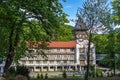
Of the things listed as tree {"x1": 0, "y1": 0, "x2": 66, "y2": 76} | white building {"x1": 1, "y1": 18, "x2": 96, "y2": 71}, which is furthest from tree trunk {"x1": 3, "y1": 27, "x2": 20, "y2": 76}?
white building {"x1": 1, "y1": 18, "x2": 96, "y2": 71}

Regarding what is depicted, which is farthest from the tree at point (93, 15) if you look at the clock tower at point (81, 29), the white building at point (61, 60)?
the white building at point (61, 60)

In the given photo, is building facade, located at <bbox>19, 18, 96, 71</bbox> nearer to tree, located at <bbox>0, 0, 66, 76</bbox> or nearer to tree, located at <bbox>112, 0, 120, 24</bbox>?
tree, located at <bbox>112, 0, 120, 24</bbox>

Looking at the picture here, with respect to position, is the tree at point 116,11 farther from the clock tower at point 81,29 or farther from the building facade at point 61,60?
the building facade at point 61,60

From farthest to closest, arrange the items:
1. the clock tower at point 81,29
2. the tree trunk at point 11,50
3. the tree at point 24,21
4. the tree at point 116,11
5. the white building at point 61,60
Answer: the white building at point 61,60
the tree at point 116,11
the clock tower at point 81,29
the tree trunk at point 11,50
the tree at point 24,21

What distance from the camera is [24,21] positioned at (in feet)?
94.0

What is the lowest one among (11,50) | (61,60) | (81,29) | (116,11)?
(61,60)

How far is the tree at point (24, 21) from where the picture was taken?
26.7 metres

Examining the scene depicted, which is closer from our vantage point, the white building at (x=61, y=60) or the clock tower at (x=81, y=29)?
the clock tower at (x=81, y=29)

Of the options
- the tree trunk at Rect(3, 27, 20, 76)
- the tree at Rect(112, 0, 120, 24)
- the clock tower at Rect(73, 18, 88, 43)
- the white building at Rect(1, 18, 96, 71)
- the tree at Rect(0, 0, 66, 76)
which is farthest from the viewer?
the white building at Rect(1, 18, 96, 71)

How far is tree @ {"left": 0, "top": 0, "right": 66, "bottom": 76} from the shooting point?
26734 mm

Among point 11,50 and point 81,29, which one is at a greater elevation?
point 81,29

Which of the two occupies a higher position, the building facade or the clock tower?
the clock tower

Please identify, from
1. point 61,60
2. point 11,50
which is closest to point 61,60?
point 61,60

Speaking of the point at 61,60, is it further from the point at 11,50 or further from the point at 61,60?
the point at 11,50
